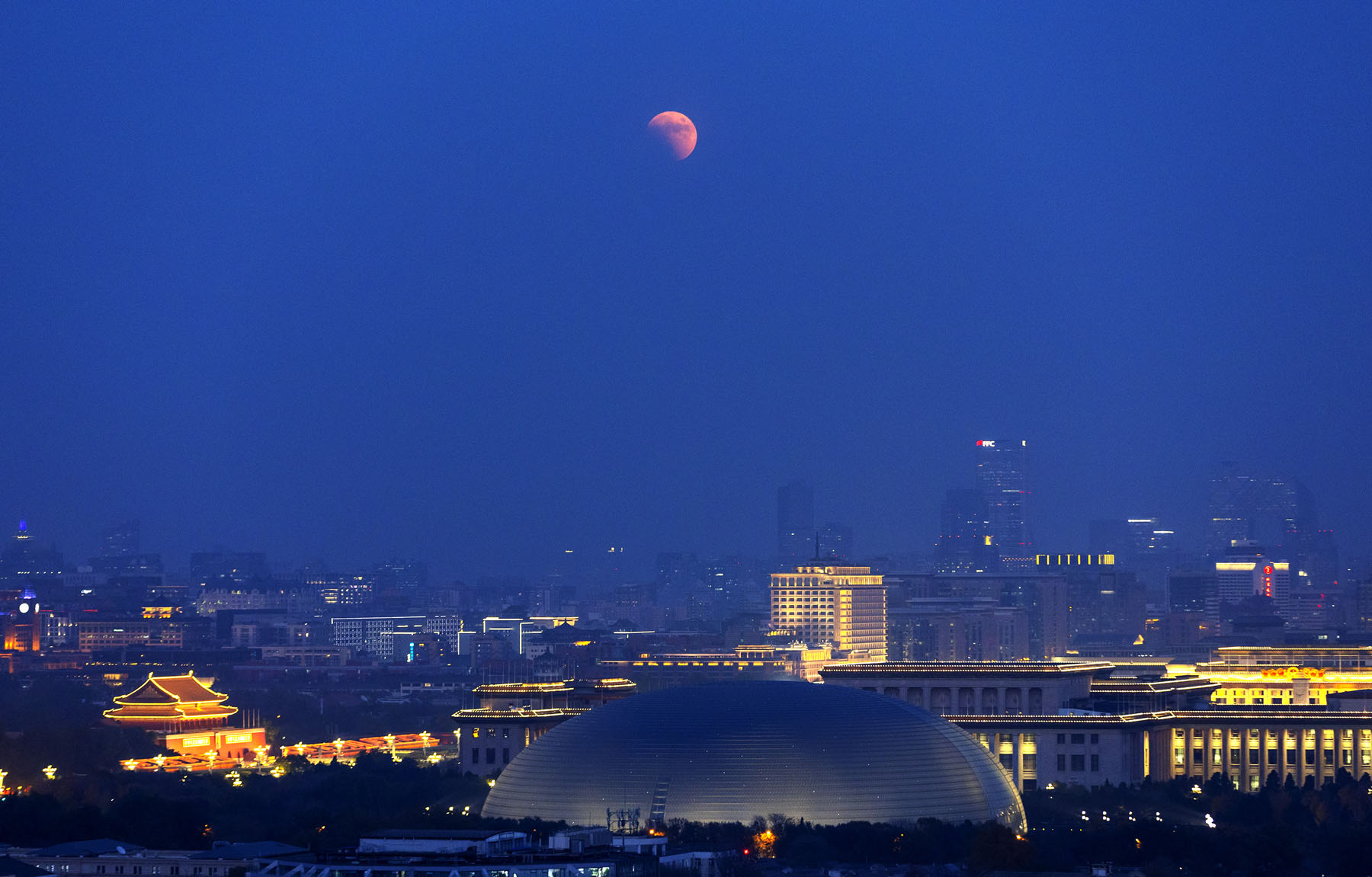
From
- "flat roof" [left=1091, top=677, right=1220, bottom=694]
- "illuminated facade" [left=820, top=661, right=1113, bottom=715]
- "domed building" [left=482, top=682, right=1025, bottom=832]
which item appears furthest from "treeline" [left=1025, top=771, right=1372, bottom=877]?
"illuminated facade" [left=820, top=661, right=1113, bottom=715]

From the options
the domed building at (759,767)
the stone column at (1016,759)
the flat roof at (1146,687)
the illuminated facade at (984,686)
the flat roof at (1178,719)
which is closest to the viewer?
the domed building at (759,767)

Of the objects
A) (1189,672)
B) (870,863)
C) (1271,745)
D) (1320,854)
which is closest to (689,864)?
(870,863)

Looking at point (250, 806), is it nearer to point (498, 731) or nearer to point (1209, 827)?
point (498, 731)

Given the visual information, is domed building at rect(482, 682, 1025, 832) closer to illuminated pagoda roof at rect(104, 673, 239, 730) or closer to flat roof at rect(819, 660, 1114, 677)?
flat roof at rect(819, 660, 1114, 677)

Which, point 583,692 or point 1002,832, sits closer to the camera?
point 1002,832

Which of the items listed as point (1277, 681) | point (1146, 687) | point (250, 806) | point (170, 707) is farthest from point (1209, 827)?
point (170, 707)

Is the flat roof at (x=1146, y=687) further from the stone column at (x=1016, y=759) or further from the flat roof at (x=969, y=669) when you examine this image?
the stone column at (x=1016, y=759)

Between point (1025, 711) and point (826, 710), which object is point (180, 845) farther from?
point (1025, 711)

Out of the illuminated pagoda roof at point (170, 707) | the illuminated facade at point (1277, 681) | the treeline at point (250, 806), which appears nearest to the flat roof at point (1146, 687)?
the illuminated facade at point (1277, 681)
